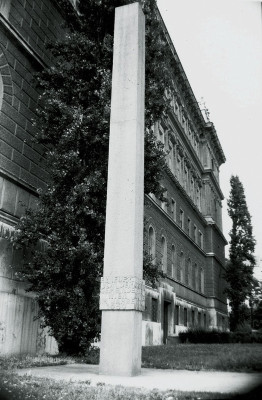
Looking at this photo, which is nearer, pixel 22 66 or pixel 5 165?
pixel 5 165

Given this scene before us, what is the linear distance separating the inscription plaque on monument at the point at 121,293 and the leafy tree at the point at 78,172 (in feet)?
8.88

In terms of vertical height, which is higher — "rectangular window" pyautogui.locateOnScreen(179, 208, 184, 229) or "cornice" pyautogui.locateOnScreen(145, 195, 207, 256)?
"rectangular window" pyautogui.locateOnScreen(179, 208, 184, 229)

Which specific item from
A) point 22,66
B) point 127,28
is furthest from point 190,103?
point 127,28

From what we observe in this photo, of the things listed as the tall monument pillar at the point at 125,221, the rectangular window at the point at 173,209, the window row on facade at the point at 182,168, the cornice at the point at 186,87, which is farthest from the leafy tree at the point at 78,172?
the rectangular window at the point at 173,209

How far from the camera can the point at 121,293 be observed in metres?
8.00

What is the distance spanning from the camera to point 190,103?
3900cm

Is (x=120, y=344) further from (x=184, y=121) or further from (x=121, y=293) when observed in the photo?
(x=184, y=121)

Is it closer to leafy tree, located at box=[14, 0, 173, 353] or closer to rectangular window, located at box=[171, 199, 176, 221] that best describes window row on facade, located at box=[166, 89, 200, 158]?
rectangular window, located at box=[171, 199, 176, 221]

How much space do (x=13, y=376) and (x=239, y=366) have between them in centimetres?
450

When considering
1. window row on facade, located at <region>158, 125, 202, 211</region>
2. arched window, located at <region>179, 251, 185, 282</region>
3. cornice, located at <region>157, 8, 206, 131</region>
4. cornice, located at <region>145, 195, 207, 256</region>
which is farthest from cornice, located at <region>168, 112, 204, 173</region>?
arched window, located at <region>179, 251, 185, 282</region>

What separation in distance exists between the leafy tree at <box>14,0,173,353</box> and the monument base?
8.92 ft

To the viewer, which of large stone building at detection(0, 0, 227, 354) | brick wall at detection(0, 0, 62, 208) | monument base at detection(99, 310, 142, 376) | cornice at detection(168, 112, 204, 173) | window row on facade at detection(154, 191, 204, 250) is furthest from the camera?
cornice at detection(168, 112, 204, 173)

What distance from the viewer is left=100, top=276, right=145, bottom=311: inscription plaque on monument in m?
7.91

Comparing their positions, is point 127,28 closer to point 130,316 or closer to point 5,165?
point 5,165
